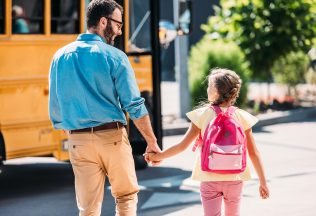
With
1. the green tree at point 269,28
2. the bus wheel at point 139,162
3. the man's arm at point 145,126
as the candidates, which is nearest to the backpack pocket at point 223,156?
the man's arm at point 145,126

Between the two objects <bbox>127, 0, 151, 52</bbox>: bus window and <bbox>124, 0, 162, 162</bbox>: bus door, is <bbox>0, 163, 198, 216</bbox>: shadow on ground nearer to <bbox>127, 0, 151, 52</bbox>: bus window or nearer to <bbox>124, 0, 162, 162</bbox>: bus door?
<bbox>124, 0, 162, 162</bbox>: bus door

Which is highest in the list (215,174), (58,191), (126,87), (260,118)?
(126,87)

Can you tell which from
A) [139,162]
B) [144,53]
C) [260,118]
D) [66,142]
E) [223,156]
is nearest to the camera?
[223,156]

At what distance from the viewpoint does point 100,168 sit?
4.61 m

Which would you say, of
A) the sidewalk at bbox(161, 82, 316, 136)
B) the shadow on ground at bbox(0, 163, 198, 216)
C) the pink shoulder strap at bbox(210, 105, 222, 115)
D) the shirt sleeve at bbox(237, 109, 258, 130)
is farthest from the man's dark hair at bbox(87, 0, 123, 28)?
the sidewalk at bbox(161, 82, 316, 136)

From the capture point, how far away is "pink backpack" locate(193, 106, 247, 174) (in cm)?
431

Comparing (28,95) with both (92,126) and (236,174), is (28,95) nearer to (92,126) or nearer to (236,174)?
(92,126)

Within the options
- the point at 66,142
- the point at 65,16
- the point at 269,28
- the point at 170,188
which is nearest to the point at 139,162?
the point at 170,188

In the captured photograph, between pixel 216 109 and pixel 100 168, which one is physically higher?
pixel 216 109

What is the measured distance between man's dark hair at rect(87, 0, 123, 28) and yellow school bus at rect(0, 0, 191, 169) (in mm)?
3043

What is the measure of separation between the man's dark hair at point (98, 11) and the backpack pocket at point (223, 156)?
1017 millimetres

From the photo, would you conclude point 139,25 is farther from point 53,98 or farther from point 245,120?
point 245,120

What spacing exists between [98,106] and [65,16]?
3.88 meters

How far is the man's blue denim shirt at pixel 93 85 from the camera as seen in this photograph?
4.43 metres
